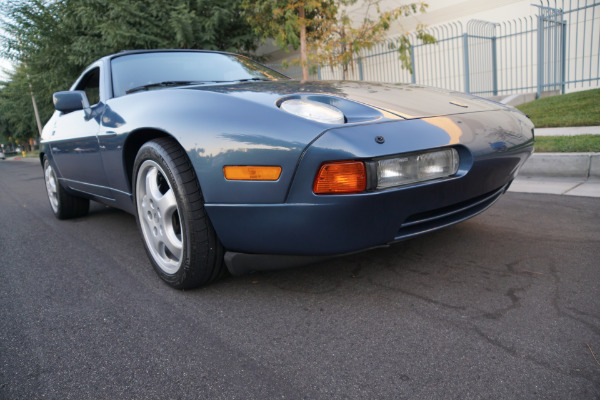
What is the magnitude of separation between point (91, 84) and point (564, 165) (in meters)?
4.35

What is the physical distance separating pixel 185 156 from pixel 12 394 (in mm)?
1080

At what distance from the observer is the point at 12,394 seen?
4.56 ft

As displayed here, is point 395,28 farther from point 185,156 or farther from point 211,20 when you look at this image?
point 185,156

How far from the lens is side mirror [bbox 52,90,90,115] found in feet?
9.55

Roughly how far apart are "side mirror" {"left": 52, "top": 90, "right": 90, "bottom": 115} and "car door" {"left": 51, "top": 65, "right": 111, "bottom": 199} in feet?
0.16

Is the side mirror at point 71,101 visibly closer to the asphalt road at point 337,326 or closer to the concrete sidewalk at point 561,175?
the asphalt road at point 337,326

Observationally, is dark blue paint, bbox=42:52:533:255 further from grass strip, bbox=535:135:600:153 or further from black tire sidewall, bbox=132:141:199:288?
grass strip, bbox=535:135:600:153

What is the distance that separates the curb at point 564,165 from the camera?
12.9 feet

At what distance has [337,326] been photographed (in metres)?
1.67

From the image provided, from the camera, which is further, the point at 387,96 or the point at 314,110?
the point at 387,96

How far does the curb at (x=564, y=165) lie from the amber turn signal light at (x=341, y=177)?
332cm

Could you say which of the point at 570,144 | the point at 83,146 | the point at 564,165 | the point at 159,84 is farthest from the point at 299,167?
the point at 570,144

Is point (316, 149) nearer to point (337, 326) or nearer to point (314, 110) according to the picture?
point (314, 110)

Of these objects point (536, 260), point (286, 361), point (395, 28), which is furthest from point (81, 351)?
point (395, 28)
